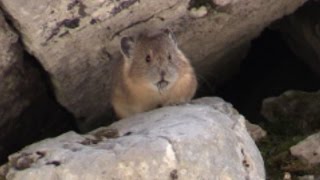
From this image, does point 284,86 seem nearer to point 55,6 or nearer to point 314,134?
point 314,134

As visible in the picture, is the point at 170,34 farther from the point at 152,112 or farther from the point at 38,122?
the point at 38,122

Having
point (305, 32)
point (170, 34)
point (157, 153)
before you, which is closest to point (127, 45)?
point (170, 34)

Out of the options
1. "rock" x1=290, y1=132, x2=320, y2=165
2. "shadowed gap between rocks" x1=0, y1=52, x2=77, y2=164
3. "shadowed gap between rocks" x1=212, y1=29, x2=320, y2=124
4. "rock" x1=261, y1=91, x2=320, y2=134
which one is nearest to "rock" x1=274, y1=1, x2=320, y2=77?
"shadowed gap between rocks" x1=212, y1=29, x2=320, y2=124

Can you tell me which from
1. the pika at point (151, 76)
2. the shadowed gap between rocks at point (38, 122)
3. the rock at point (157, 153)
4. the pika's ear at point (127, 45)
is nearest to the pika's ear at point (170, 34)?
the pika at point (151, 76)

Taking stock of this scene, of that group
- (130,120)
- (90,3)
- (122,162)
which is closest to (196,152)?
(122,162)

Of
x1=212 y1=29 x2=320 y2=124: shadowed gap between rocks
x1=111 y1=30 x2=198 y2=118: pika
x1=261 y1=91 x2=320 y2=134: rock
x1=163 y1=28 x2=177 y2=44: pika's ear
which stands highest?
x1=163 y1=28 x2=177 y2=44: pika's ear

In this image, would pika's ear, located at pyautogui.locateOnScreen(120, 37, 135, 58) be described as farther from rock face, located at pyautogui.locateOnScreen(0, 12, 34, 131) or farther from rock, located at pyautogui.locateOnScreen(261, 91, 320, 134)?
rock, located at pyautogui.locateOnScreen(261, 91, 320, 134)
